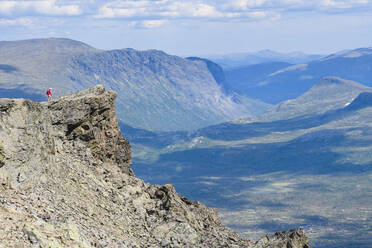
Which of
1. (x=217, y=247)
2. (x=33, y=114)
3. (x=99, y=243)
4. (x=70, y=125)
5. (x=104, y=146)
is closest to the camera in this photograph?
(x=99, y=243)

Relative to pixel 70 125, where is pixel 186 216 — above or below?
below

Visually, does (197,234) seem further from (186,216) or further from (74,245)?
(74,245)

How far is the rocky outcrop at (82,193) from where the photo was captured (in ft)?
160

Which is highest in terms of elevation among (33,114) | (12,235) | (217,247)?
(33,114)

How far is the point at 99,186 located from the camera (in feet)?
210

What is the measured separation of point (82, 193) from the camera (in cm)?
6034

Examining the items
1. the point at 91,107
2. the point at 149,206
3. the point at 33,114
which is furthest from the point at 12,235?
the point at 91,107

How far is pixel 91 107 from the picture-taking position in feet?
243

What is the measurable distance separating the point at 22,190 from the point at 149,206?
Answer: 58.8ft

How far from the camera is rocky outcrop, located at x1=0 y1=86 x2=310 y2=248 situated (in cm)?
4878

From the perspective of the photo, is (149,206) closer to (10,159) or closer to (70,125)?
(70,125)

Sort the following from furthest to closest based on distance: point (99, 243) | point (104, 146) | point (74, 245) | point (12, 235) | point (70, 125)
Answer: point (104, 146) → point (70, 125) → point (99, 243) → point (74, 245) → point (12, 235)

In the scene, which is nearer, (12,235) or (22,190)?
(12,235)

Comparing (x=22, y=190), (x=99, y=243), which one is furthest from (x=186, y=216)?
(x=22, y=190)
